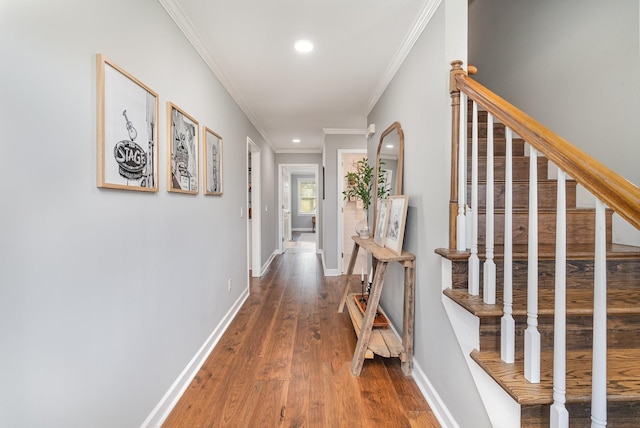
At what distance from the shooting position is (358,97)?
3104 mm

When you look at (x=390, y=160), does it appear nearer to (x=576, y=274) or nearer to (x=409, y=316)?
(x=409, y=316)

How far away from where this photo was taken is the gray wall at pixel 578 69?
5.30ft

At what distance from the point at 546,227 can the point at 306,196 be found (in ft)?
32.5

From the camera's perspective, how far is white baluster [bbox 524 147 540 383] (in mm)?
938

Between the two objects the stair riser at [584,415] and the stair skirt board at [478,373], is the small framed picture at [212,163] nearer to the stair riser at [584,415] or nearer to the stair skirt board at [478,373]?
the stair skirt board at [478,373]

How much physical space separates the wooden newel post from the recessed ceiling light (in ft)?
3.52

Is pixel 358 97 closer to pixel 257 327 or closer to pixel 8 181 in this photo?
pixel 257 327

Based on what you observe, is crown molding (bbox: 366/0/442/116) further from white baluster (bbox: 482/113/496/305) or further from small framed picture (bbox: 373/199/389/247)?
small framed picture (bbox: 373/199/389/247)

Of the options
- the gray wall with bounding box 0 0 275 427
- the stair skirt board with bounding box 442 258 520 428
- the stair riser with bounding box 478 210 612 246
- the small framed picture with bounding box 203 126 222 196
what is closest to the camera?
the gray wall with bounding box 0 0 275 427

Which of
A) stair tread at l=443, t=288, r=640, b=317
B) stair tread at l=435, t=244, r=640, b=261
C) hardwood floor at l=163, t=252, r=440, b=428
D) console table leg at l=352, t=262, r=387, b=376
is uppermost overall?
stair tread at l=435, t=244, r=640, b=261

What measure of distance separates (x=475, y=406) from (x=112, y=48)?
2182 millimetres

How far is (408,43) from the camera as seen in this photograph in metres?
1.97

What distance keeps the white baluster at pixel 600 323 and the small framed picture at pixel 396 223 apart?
1255 mm

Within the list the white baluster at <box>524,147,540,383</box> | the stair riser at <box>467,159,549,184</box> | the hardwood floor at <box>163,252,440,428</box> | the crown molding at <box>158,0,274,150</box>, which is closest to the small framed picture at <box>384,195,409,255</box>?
the stair riser at <box>467,159,549,184</box>
